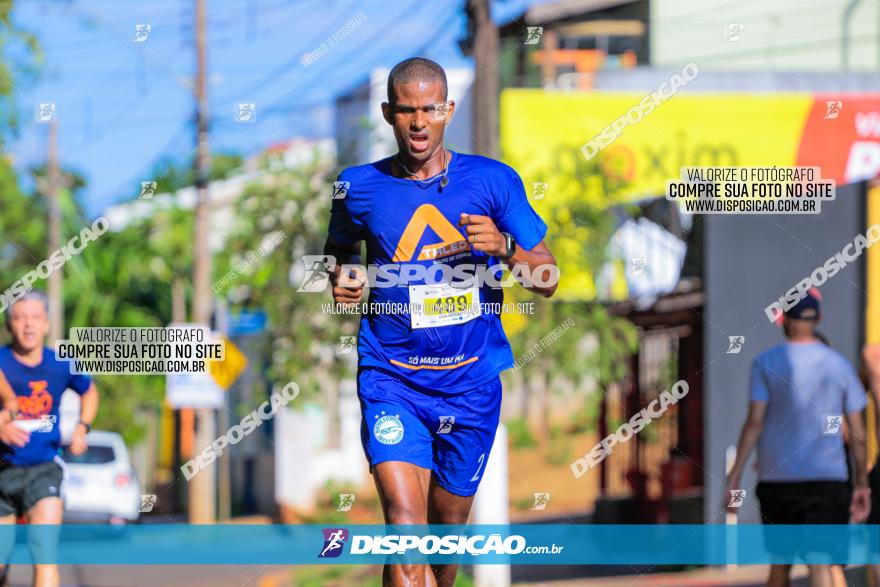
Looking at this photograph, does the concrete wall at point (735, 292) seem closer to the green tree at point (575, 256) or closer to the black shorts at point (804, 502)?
the green tree at point (575, 256)

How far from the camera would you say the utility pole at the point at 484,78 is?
29.2 feet

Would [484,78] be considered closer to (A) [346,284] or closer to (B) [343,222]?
(B) [343,222]

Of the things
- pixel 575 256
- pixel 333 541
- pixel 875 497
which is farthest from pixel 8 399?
pixel 575 256

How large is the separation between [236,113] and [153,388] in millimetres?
15221

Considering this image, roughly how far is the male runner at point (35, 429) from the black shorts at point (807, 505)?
3549 mm

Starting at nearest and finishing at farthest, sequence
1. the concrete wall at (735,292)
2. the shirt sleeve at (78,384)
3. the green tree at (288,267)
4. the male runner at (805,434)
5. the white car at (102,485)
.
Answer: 1. the male runner at (805,434)
2. the shirt sleeve at (78,384)
3. the concrete wall at (735,292)
4. the green tree at (288,267)
5. the white car at (102,485)

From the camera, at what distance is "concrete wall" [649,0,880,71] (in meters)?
19.1

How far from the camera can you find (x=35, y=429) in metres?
6.54

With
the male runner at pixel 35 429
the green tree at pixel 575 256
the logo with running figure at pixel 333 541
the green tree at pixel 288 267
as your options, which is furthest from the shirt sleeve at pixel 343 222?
the green tree at pixel 288 267

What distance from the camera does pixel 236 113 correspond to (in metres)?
8.30

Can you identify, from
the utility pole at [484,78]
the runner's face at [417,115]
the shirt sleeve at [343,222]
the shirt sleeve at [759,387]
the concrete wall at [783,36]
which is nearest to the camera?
the runner's face at [417,115]

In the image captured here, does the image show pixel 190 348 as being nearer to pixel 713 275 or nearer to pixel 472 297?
pixel 472 297

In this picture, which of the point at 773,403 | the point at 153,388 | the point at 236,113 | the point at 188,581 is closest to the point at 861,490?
the point at 773,403

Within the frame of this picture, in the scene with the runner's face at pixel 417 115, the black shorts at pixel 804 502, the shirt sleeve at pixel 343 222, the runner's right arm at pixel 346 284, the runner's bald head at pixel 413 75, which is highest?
the runner's bald head at pixel 413 75
